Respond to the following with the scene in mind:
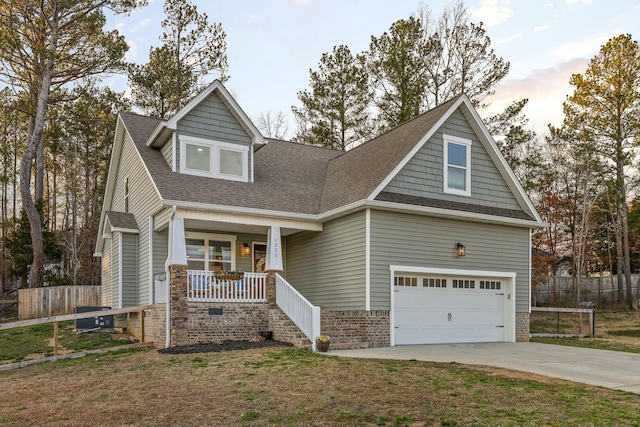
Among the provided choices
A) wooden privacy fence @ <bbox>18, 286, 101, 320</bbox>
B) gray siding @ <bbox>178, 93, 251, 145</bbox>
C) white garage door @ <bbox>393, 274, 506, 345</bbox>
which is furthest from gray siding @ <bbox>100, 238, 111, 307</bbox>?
white garage door @ <bbox>393, 274, 506, 345</bbox>

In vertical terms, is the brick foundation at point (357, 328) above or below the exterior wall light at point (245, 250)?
below

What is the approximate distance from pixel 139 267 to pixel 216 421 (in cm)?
1140

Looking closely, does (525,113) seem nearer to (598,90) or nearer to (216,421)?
(598,90)

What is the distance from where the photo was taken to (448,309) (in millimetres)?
16203

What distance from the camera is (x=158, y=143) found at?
16.7 meters

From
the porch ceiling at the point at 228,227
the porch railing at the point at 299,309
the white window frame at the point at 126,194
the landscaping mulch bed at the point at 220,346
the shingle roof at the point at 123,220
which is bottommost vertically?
the landscaping mulch bed at the point at 220,346

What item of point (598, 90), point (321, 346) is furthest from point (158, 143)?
point (598, 90)

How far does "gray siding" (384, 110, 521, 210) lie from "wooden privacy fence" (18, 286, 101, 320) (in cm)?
1604

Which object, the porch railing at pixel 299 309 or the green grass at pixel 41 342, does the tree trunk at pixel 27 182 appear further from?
the porch railing at pixel 299 309

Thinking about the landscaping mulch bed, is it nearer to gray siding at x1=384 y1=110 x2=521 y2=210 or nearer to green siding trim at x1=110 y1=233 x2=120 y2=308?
gray siding at x1=384 y1=110 x2=521 y2=210

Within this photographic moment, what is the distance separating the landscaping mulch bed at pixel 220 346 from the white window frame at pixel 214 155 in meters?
4.94

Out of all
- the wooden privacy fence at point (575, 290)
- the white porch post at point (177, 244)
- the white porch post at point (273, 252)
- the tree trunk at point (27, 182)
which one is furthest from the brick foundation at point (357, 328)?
the wooden privacy fence at point (575, 290)

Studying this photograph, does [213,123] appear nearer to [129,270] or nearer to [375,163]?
[375,163]

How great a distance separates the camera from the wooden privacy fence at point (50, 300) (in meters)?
24.0
